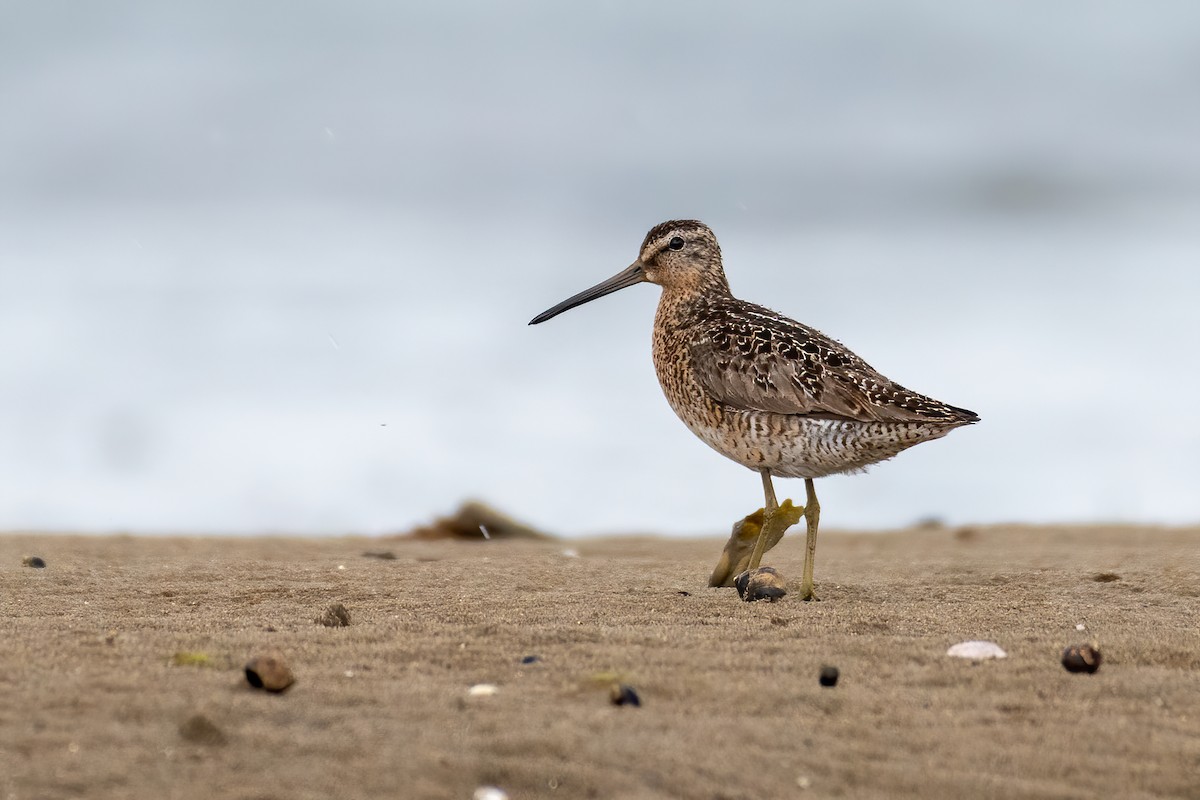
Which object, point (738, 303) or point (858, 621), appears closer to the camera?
point (858, 621)

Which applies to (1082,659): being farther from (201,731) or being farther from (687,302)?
(687,302)

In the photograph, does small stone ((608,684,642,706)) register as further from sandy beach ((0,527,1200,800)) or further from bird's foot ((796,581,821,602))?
bird's foot ((796,581,821,602))

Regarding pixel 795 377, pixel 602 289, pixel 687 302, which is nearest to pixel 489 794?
pixel 795 377

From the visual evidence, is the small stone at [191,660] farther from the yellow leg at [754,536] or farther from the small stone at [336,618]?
the yellow leg at [754,536]

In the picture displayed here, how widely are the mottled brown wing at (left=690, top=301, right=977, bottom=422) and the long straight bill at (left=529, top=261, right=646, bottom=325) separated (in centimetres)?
142

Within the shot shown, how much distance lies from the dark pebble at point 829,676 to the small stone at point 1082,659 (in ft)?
3.27

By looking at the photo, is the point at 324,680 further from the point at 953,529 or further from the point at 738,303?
the point at 953,529

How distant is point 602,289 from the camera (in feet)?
31.6

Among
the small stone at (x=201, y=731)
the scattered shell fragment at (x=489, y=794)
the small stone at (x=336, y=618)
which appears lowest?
the scattered shell fragment at (x=489, y=794)

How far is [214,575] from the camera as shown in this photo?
7832mm

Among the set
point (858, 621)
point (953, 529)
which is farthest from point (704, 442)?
point (953, 529)

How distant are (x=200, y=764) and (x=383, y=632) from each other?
5.92 feet

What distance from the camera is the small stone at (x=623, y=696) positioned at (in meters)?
4.36

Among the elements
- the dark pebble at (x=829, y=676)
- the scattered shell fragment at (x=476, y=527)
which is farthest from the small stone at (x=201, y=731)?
the scattered shell fragment at (x=476, y=527)
